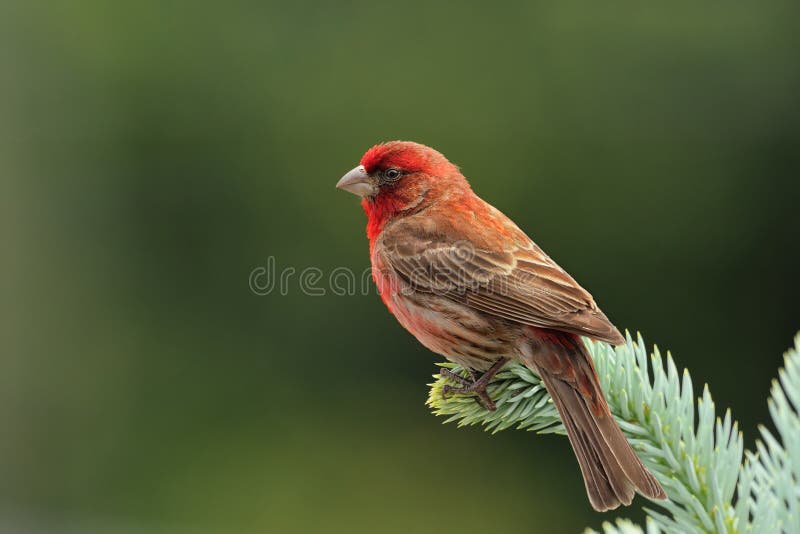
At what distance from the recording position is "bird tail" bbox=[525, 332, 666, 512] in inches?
102

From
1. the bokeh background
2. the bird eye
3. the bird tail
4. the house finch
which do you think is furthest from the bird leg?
the bokeh background

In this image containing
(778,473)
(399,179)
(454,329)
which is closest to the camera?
(778,473)

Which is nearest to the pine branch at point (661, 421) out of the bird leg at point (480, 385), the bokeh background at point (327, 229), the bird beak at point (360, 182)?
the bird leg at point (480, 385)

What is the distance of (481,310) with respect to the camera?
3.43m

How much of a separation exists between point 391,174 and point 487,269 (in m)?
0.93

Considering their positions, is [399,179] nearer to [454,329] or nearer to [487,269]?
[487,269]

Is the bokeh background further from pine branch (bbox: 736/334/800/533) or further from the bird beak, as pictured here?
pine branch (bbox: 736/334/800/533)

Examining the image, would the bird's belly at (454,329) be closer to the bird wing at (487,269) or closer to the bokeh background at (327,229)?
the bird wing at (487,269)

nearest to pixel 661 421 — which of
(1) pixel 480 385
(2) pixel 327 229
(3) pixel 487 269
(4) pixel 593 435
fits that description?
(4) pixel 593 435

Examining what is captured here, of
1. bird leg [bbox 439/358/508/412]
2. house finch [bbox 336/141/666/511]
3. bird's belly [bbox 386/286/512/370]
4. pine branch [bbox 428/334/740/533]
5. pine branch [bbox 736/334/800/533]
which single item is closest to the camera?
pine branch [bbox 736/334/800/533]

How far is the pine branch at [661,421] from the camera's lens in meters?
1.91

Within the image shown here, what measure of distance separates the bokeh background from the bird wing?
7.47 ft

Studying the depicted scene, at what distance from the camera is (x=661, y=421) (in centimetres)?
227

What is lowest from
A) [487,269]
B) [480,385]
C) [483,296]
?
[480,385]
